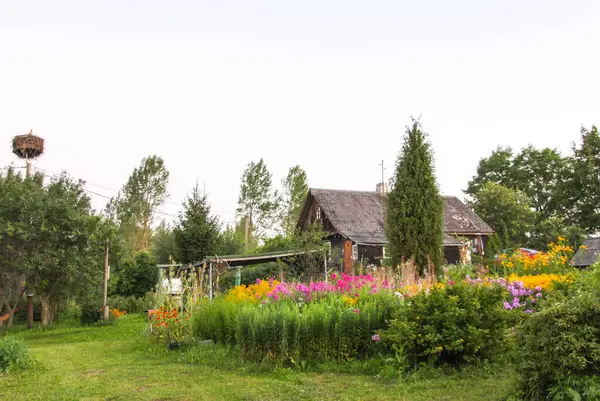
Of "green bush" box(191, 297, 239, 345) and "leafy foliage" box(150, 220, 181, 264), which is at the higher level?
"leafy foliage" box(150, 220, 181, 264)

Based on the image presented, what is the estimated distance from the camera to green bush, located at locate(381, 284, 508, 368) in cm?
589

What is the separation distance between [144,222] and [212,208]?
37.9 feet

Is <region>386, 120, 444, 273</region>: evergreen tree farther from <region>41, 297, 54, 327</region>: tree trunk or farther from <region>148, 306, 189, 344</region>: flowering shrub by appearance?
<region>41, 297, 54, 327</region>: tree trunk

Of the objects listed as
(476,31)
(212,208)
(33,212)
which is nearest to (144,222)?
(212,208)

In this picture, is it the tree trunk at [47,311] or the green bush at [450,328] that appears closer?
the green bush at [450,328]

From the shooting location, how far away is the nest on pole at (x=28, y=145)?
83.1 feet

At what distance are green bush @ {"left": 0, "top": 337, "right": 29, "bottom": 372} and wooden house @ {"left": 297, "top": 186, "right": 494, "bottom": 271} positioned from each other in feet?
58.5

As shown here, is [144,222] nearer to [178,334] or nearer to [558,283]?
[178,334]

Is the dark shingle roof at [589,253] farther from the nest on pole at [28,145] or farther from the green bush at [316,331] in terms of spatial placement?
the nest on pole at [28,145]

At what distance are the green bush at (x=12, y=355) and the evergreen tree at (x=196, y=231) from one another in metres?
20.5

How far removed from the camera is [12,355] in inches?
294

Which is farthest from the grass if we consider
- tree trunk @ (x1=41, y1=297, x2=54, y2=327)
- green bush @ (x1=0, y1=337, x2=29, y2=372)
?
tree trunk @ (x1=41, y1=297, x2=54, y2=327)

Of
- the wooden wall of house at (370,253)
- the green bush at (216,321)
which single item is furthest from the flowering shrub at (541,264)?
the wooden wall of house at (370,253)

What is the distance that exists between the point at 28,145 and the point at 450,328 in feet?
81.9
